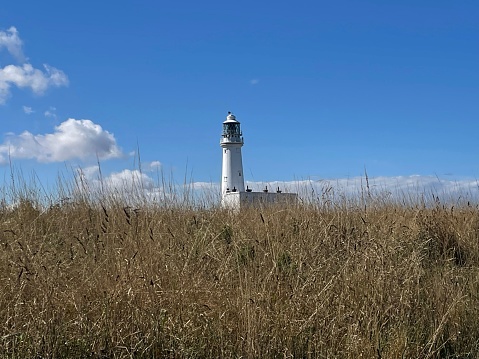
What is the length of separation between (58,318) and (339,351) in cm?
207

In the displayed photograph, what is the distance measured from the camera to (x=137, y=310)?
12.7 feet

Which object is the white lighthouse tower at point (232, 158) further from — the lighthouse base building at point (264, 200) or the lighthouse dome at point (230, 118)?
the lighthouse base building at point (264, 200)

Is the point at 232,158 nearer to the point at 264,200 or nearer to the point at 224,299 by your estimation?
the point at 264,200

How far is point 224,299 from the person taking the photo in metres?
4.16

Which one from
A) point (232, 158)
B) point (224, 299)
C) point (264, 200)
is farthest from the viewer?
point (232, 158)

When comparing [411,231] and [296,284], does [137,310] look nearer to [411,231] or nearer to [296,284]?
[296,284]

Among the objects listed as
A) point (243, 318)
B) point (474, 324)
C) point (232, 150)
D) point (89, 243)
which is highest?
point (232, 150)

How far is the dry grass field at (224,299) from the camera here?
3713mm

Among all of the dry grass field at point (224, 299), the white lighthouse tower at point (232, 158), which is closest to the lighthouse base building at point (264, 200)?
the dry grass field at point (224, 299)

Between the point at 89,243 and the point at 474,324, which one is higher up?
the point at 89,243

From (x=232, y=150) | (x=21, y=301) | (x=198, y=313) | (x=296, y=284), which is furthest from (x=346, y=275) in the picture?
(x=232, y=150)

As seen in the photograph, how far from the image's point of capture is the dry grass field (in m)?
3.71

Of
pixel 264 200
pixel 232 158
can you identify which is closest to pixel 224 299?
pixel 264 200

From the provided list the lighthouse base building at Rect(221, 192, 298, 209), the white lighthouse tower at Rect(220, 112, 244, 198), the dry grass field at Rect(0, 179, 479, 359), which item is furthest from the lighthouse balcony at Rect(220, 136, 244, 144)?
the dry grass field at Rect(0, 179, 479, 359)
